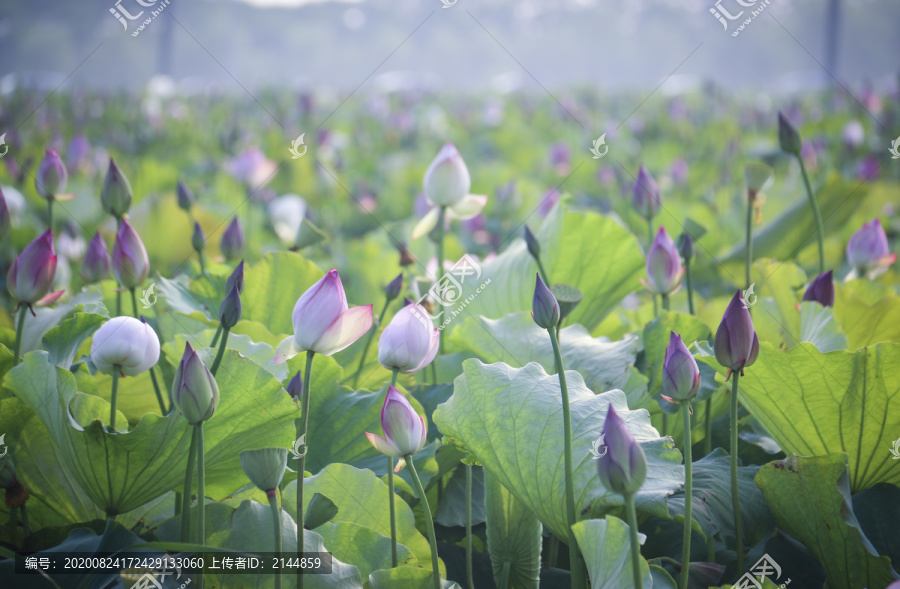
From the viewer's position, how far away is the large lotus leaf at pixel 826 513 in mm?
604

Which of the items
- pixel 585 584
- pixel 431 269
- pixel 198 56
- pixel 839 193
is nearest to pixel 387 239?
pixel 431 269

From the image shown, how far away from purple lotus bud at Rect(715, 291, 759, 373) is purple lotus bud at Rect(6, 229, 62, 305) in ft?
2.28

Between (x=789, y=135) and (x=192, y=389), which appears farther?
(x=789, y=135)

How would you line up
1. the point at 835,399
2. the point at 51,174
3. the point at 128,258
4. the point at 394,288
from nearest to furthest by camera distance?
the point at 835,399
the point at 128,258
the point at 394,288
the point at 51,174

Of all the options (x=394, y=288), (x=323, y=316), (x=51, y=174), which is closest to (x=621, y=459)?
(x=323, y=316)

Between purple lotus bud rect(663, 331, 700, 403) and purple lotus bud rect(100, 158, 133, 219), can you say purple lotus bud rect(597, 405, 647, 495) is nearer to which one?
purple lotus bud rect(663, 331, 700, 403)

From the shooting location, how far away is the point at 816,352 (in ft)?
2.24

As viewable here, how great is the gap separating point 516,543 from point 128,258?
1.86 ft

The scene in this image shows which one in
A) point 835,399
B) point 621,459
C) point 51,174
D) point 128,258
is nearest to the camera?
point 621,459

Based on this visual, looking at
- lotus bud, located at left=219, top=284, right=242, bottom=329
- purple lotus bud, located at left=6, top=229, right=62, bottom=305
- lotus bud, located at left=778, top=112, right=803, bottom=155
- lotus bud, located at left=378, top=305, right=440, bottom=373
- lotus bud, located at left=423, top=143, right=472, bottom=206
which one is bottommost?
lotus bud, located at left=378, top=305, right=440, bottom=373

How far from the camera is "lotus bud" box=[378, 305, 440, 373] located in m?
0.65

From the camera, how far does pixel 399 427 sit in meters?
0.56

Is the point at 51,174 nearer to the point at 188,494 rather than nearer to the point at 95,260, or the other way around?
the point at 95,260

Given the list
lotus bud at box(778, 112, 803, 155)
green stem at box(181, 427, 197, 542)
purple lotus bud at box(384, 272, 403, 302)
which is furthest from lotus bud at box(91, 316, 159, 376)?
lotus bud at box(778, 112, 803, 155)
